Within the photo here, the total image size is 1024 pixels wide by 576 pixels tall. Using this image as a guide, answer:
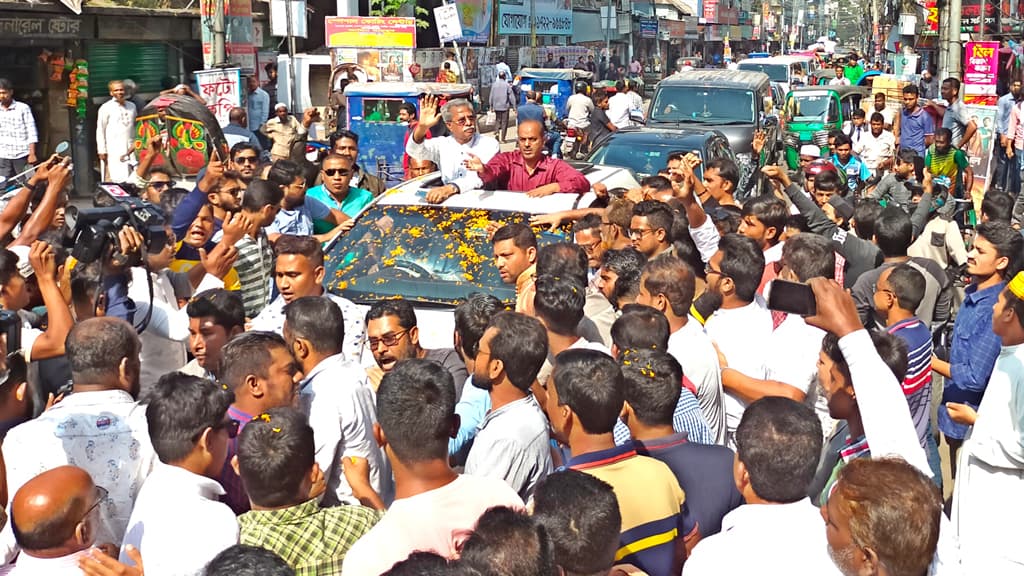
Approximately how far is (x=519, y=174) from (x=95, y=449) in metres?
4.52

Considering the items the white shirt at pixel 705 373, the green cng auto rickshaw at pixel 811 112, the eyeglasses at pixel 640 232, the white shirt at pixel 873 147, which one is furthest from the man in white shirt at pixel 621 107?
the white shirt at pixel 705 373

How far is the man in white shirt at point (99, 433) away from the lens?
13.0 ft

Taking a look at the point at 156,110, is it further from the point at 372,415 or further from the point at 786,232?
the point at 372,415

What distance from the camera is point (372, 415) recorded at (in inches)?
180

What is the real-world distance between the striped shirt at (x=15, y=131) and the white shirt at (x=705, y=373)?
11.2 m

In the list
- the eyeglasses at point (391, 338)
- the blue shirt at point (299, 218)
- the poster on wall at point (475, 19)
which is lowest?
the eyeglasses at point (391, 338)

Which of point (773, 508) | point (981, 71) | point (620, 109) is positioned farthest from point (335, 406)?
point (620, 109)

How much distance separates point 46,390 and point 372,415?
1740mm

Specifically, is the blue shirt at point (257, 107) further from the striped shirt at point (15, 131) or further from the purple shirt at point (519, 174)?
the purple shirt at point (519, 174)

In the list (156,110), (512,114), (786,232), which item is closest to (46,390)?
(786,232)

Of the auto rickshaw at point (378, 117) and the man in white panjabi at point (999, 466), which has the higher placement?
the auto rickshaw at point (378, 117)

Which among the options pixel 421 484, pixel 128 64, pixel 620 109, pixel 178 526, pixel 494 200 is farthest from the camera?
pixel 620 109

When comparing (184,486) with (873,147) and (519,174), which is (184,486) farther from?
(873,147)

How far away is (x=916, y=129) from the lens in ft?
50.3
